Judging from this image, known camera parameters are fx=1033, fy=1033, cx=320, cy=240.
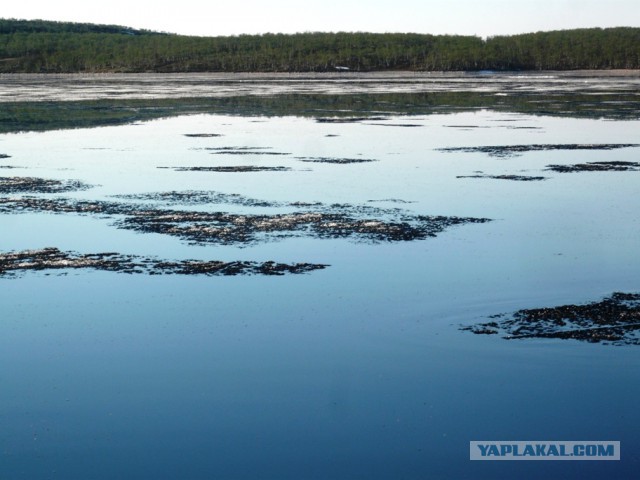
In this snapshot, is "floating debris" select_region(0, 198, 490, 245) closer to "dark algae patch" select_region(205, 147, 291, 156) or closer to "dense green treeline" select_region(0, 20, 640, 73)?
"dark algae patch" select_region(205, 147, 291, 156)

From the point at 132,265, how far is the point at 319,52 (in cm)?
10671

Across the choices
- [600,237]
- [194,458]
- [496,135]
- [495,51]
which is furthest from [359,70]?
[194,458]

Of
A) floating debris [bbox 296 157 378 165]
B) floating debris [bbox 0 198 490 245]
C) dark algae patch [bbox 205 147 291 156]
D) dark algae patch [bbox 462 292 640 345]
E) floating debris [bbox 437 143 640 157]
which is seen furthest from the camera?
dark algae patch [bbox 205 147 291 156]

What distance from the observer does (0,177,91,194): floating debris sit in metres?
14.6

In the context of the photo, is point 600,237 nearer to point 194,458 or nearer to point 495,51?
point 194,458

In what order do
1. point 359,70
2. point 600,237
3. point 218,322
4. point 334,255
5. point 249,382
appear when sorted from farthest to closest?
1. point 359,70
2. point 600,237
3. point 334,255
4. point 218,322
5. point 249,382

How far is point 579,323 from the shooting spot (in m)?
7.71

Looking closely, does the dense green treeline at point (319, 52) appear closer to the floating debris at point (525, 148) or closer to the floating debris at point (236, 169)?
the floating debris at point (525, 148)

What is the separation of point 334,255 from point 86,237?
113 inches

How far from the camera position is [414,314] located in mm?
8016

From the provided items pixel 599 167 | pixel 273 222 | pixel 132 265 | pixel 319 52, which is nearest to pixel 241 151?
pixel 599 167

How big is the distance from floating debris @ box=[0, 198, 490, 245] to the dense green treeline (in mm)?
79030
